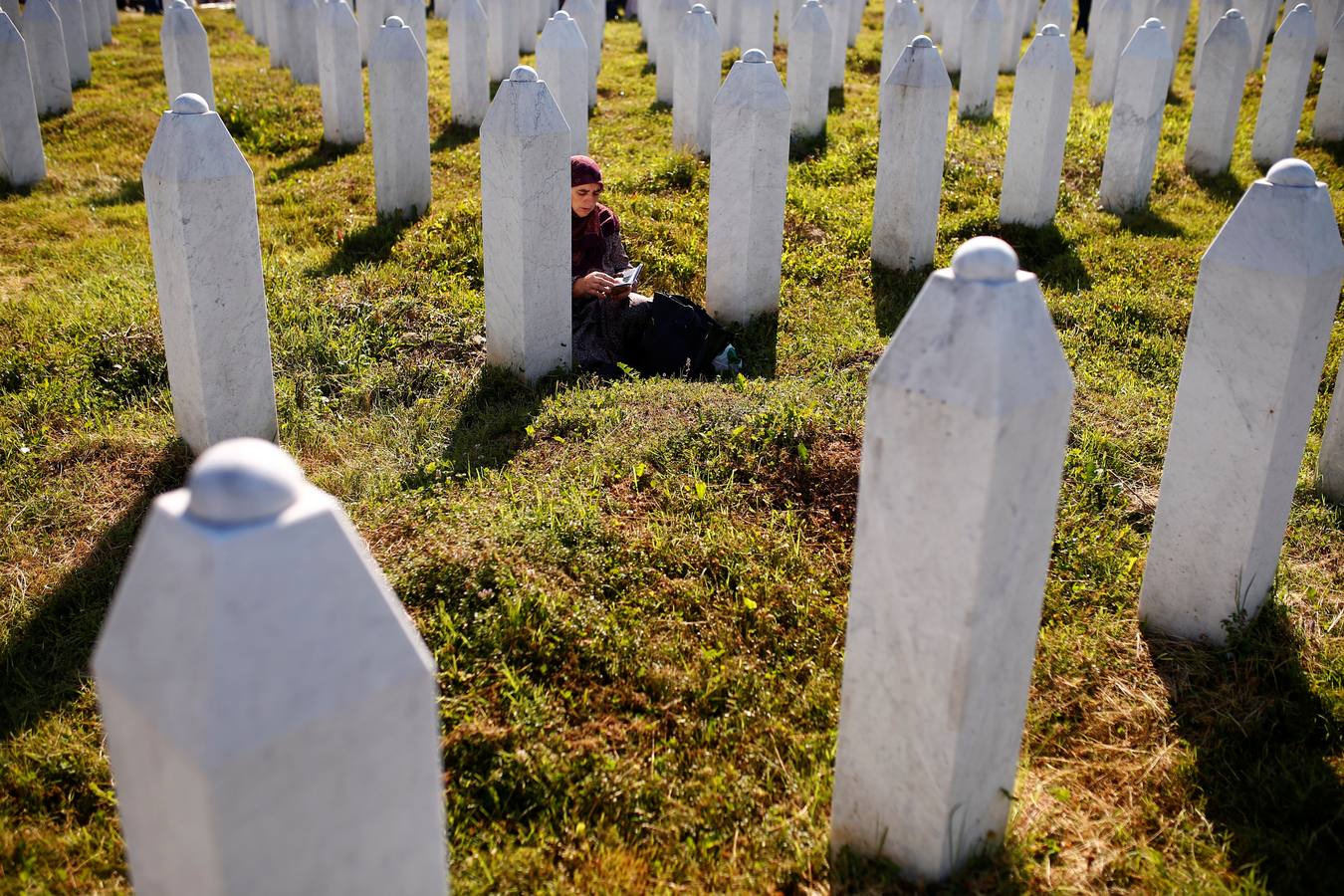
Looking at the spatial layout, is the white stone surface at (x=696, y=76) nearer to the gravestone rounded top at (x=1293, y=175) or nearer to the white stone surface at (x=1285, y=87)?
the white stone surface at (x=1285, y=87)

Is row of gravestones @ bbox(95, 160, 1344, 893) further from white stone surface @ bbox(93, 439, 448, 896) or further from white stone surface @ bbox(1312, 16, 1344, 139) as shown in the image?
→ white stone surface @ bbox(1312, 16, 1344, 139)

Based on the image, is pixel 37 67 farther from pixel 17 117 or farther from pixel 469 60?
pixel 469 60

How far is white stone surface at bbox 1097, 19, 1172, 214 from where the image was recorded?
8.15 meters

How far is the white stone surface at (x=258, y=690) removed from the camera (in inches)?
61.6

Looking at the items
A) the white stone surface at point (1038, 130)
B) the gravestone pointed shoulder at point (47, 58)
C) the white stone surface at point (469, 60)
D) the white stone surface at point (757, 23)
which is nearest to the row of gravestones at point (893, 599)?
the white stone surface at point (1038, 130)

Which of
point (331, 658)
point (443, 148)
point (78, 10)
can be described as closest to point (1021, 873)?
point (331, 658)

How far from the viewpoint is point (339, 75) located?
31.7ft

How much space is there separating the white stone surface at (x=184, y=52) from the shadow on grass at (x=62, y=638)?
6.79m

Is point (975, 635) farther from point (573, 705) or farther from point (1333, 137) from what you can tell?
point (1333, 137)

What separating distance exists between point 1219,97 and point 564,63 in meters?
5.62

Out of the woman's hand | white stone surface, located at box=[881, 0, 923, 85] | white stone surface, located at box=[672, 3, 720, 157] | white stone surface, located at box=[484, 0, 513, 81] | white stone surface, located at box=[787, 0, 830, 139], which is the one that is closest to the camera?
the woman's hand

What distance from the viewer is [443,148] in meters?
9.98

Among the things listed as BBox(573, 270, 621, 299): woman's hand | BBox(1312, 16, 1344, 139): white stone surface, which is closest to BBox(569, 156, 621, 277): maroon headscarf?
BBox(573, 270, 621, 299): woman's hand

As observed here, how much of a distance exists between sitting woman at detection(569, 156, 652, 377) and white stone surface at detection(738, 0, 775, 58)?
23.3ft
